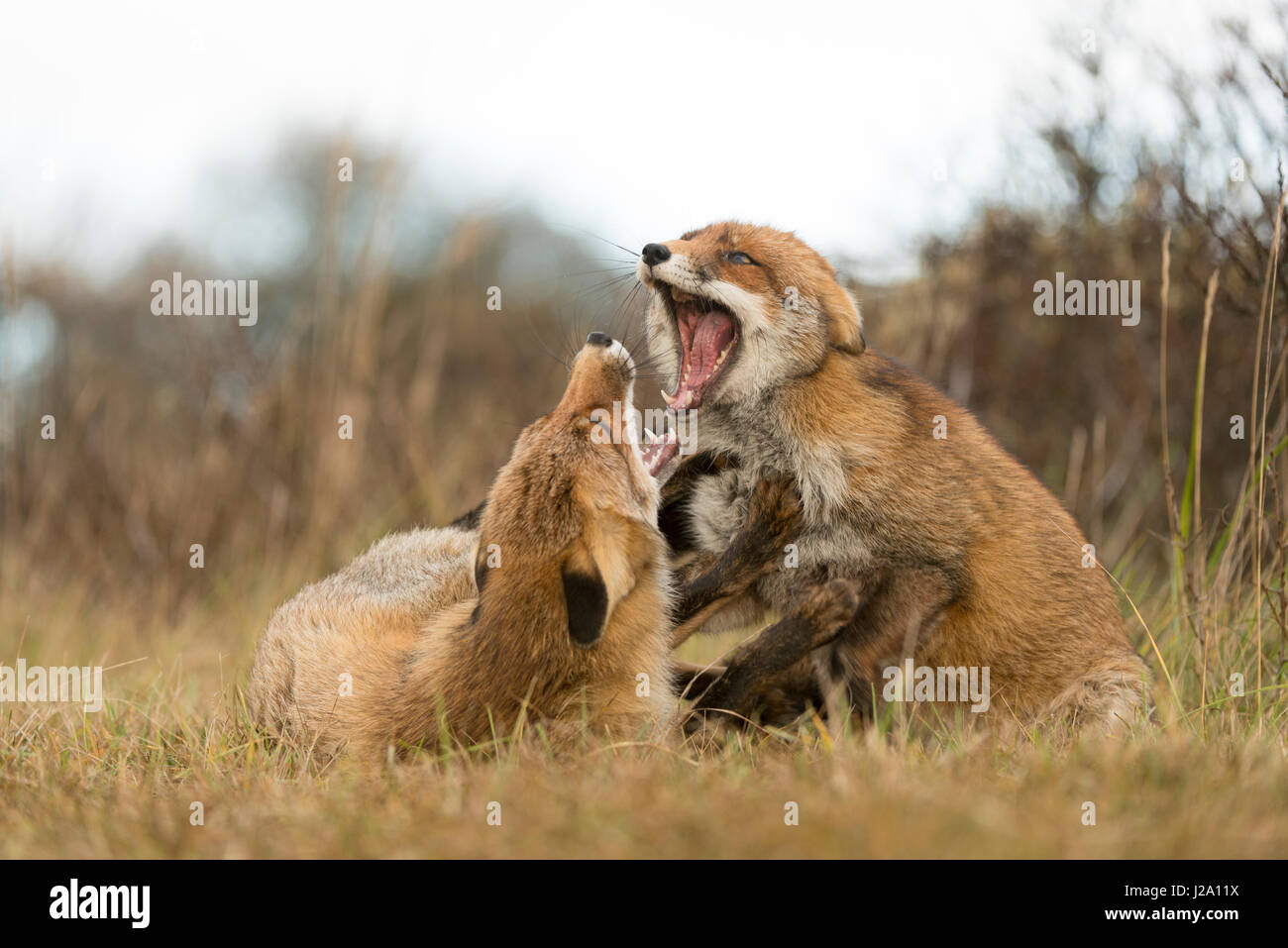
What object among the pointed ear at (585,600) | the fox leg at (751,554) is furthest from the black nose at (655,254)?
the pointed ear at (585,600)

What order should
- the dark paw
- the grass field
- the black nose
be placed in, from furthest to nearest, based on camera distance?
the black nose, the dark paw, the grass field

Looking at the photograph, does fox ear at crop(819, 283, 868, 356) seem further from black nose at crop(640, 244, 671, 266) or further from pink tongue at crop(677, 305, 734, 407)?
black nose at crop(640, 244, 671, 266)

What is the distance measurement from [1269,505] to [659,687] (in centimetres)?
386

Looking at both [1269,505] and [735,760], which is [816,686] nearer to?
[735,760]

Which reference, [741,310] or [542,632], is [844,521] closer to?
[741,310]

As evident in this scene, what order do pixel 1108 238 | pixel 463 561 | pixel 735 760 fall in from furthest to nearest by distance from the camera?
pixel 1108 238 → pixel 463 561 → pixel 735 760

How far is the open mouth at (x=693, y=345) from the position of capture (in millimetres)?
5094

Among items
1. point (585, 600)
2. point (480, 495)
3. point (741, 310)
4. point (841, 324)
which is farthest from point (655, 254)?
point (480, 495)

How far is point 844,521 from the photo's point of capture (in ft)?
15.8

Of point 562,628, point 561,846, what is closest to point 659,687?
point 562,628

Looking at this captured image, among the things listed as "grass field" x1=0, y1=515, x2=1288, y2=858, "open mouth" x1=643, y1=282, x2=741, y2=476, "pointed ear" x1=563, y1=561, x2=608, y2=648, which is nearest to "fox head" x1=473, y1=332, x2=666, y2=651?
"pointed ear" x1=563, y1=561, x2=608, y2=648

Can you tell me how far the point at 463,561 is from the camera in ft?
18.1

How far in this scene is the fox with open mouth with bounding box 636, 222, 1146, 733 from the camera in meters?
4.69

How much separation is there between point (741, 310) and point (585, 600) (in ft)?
5.15
